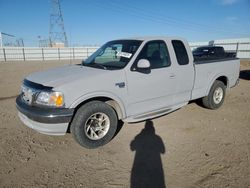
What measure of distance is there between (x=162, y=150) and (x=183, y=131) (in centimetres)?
101

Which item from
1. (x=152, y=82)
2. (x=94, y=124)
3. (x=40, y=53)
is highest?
(x=40, y=53)

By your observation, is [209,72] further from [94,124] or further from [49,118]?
[49,118]

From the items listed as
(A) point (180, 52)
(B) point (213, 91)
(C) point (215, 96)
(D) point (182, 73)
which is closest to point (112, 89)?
(D) point (182, 73)

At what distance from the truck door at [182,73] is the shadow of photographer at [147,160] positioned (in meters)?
1.05

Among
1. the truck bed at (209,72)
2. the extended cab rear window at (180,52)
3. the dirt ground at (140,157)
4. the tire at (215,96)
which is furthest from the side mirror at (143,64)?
the tire at (215,96)

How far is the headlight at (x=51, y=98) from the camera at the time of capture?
321 centimetres

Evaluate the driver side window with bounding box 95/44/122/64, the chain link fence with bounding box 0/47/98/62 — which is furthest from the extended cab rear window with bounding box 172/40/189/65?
the chain link fence with bounding box 0/47/98/62

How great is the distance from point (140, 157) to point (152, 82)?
153cm

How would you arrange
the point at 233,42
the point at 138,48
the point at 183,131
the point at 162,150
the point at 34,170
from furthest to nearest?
the point at 233,42
the point at 183,131
the point at 138,48
the point at 162,150
the point at 34,170

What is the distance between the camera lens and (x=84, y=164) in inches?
126

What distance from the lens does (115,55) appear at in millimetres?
4305

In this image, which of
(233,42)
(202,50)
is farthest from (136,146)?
(233,42)

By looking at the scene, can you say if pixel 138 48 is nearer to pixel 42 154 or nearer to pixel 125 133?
pixel 125 133

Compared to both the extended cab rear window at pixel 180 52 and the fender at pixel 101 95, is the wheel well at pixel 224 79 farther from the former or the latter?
the fender at pixel 101 95
